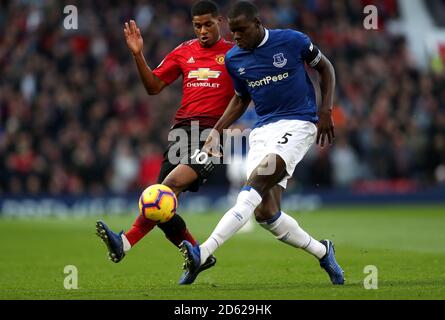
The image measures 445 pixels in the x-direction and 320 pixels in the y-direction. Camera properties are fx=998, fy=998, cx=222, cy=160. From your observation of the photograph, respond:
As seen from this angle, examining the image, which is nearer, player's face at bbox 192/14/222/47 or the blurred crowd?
player's face at bbox 192/14/222/47

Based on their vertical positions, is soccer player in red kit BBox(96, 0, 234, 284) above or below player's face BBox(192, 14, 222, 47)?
below

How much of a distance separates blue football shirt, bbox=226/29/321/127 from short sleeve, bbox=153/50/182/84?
1.03 meters

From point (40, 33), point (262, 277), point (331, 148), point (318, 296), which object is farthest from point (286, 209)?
point (318, 296)

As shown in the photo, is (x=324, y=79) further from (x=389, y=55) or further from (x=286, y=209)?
(x=389, y=55)

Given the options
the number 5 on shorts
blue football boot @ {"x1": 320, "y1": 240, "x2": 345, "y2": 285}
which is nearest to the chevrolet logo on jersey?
the number 5 on shorts

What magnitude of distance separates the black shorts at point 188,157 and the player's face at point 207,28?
2.92 feet

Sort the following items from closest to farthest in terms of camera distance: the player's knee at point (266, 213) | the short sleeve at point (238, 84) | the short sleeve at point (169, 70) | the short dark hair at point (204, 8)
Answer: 1. the player's knee at point (266, 213)
2. the short sleeve at point (238, 84)
3. the short dark hair at point (204, 8)
4. the short sleeve at point (169, 70)

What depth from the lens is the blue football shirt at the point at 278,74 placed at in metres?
9.17

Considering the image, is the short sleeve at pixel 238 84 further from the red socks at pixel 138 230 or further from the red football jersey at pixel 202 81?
the red socks at pixel 138 230

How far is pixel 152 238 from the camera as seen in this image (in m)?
17.1

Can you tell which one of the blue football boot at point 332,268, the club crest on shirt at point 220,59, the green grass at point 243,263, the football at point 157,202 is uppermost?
the club crest on shirt at point 220,59

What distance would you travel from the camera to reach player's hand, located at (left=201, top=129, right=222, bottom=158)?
9.15 meters

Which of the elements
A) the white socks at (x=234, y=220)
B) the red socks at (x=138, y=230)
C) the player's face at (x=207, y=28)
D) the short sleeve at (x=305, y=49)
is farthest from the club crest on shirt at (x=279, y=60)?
the red socks at (x=138, y=230)

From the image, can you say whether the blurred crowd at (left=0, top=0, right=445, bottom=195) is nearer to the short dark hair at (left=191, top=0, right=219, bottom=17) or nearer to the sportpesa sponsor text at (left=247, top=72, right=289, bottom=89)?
the short dark hair at (left=191, top=0, right=219, bottom=17)
